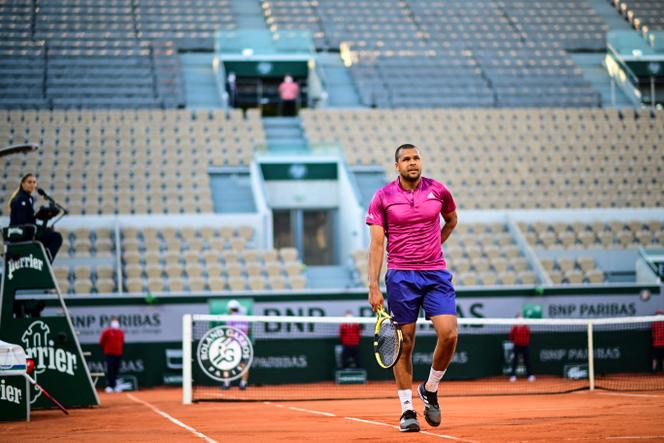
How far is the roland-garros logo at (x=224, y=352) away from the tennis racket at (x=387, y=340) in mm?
7919

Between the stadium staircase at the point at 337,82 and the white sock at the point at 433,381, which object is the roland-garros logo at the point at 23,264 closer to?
the white sock at the point at 433,381

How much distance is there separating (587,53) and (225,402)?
89.3ft

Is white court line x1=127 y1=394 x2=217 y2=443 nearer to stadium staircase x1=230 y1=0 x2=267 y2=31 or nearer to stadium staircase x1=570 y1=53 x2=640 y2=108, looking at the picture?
stadium staircase x1=570 y1=53 x2=640 y2=108

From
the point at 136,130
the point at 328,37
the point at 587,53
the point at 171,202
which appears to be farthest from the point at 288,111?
the point at 587,53

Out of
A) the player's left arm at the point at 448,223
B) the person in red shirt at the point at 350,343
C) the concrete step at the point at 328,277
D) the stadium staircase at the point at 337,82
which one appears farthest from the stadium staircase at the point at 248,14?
the player's left arm at the point at 448,223

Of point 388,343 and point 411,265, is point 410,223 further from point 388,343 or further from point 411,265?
point 388,343

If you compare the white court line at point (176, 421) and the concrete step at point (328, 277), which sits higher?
the concrete step at point (328, 277)

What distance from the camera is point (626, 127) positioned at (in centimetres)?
3203

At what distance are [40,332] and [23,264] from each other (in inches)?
36.5

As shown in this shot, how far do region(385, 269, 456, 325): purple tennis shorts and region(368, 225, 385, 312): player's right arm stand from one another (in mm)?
219

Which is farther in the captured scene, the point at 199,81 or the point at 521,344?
the point at 199,81

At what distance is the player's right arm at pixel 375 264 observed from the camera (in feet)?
27.1

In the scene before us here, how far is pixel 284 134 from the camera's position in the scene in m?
31.2

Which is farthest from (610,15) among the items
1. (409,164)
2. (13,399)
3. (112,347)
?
(409,164)
